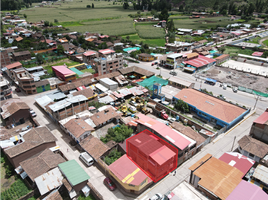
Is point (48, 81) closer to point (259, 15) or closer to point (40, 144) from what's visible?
point (40, 144)

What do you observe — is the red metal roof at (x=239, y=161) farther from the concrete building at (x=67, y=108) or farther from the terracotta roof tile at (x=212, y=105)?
the concrete building at (x=67, y=108)

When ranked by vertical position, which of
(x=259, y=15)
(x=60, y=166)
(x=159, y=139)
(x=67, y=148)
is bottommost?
(x=67, y=148)

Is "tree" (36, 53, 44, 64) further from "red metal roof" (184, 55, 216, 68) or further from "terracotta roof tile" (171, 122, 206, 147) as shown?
"terracotta roof tile" (171, 122, 206, 147)

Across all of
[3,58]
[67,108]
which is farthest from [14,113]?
[3,58]

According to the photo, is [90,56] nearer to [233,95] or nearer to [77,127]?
[77,127]

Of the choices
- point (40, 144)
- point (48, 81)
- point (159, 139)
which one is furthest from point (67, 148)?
point (48, 81)
